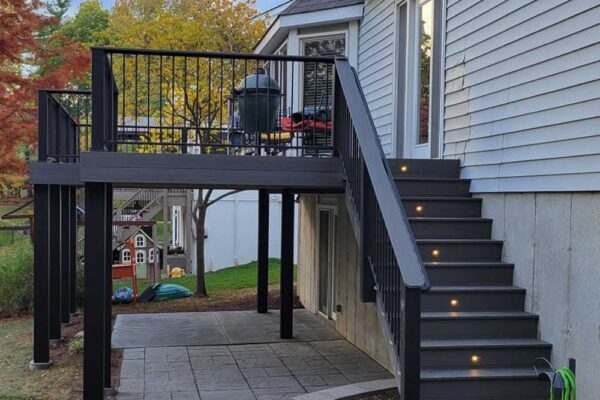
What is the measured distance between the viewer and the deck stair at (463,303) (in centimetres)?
409

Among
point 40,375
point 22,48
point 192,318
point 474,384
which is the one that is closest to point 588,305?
point 474,384

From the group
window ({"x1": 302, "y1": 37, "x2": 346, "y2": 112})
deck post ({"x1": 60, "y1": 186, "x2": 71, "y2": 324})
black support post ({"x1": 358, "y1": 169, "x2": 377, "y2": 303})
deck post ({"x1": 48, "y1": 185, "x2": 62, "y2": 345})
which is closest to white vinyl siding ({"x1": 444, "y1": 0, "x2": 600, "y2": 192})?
black support post ({"x1": 358, "y1": 169, "x2": 377, "y2": 303})

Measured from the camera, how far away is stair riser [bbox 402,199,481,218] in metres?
5.50

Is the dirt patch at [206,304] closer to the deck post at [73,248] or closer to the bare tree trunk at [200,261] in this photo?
the bare tree trunk at [200,261]

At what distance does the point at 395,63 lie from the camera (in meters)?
7.81

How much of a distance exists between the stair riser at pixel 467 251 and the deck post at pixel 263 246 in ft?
16.4

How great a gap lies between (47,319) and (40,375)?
0.62 metres

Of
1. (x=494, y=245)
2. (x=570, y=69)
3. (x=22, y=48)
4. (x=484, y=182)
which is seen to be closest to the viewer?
(x=570, y=69)

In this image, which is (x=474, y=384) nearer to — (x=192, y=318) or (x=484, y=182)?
(x=484, y=182)

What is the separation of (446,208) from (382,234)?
5.48 ft

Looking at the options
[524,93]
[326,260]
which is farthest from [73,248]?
[524,93]

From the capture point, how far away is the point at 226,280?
16.4m

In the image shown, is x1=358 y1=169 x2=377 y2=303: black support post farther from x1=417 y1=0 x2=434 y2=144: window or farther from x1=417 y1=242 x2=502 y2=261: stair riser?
x1=417 y1=0 x2=434 y2=144: window

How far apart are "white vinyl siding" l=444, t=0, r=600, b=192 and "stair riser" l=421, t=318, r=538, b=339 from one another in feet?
3.39
